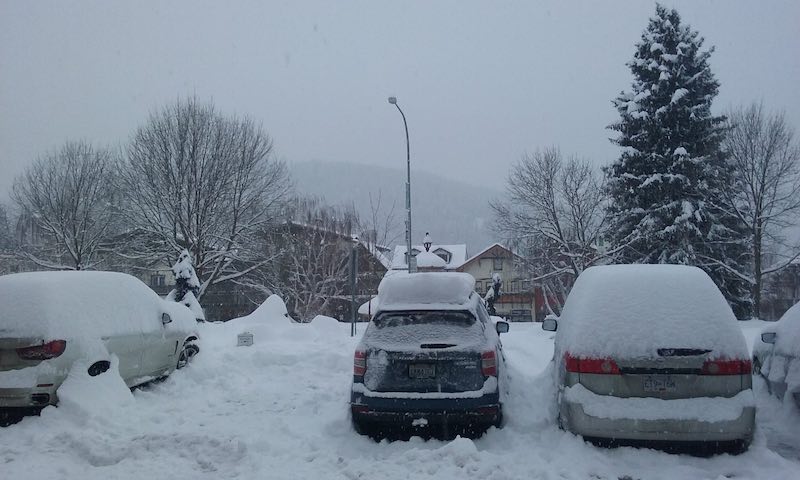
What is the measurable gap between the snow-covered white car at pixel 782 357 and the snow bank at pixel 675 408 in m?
1.44

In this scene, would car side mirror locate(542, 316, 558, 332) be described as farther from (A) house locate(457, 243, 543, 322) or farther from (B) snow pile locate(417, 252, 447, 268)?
(A) house locate(457, 243, 543, 322)

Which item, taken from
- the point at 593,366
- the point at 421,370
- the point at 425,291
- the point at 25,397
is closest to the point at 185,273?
the point at 25,397

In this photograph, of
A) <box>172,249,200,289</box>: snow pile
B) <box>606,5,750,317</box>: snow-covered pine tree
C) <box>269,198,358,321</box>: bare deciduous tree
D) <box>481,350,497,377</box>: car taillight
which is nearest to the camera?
<box>481,350,497,377</box>: car taillight

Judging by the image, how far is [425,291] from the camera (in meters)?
6.79

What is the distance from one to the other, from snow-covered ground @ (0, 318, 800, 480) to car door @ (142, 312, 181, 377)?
315 millimetres

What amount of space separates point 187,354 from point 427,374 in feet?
18.2

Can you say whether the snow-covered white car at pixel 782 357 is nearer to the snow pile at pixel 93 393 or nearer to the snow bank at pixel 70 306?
the snow pile at pixel 93 393

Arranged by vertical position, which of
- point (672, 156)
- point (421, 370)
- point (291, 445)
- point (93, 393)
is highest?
point (672, 156)

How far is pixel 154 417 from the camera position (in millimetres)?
6773

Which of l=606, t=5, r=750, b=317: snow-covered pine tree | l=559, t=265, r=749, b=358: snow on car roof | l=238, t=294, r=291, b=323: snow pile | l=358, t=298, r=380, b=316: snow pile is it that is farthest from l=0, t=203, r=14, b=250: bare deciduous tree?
l=559, t=265, r=749, b=358: snow on car roof

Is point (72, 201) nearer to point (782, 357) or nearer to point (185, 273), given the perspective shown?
point (185, 273)

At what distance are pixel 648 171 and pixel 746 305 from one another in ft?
27.3

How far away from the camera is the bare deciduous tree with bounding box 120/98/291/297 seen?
34062 mm

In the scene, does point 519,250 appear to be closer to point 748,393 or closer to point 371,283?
point 371,283
